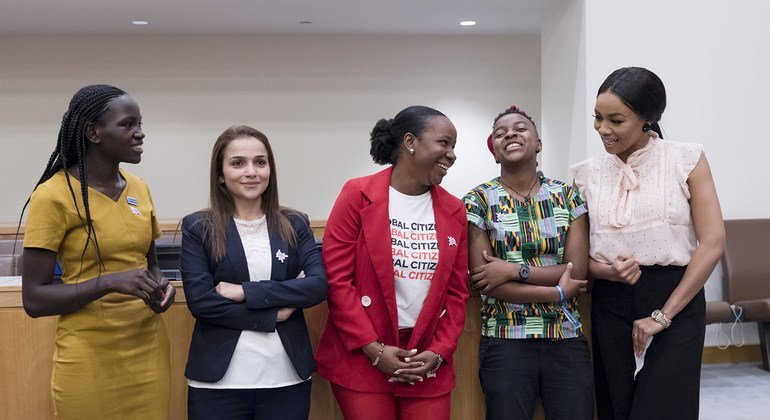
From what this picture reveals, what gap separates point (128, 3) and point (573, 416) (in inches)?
212

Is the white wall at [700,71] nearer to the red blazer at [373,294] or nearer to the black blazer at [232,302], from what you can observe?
the red blazer at [373,294]

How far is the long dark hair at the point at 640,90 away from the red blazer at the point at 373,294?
24.8 inches

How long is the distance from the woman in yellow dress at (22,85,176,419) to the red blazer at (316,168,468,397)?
0.51 meters

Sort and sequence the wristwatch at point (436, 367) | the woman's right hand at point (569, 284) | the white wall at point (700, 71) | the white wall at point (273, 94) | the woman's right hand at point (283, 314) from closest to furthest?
the woman's right hand at point (283, 314)
the wristwatch at point (436, 367)
the woman's right hand at point (569, 284)
the white wall at point (700, 71)
the white wall at point (273, 94)

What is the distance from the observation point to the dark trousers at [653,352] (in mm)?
2336

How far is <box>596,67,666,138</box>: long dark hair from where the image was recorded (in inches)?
92.1

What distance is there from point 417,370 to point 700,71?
3679mm

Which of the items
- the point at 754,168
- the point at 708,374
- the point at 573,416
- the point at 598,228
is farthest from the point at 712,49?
the point at 573,416

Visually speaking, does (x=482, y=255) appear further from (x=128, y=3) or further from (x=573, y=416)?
(x=128, y=3)

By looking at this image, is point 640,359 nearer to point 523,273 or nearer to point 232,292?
point 523,273

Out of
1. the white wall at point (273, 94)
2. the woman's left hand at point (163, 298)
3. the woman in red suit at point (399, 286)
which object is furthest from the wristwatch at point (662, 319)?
the white wall at point (273, 94)

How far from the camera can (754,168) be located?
522 cm

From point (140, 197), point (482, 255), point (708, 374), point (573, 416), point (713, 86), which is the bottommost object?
point (708, 374)

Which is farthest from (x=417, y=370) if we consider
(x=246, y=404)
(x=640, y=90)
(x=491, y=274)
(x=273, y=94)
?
(x=273, y=94)
